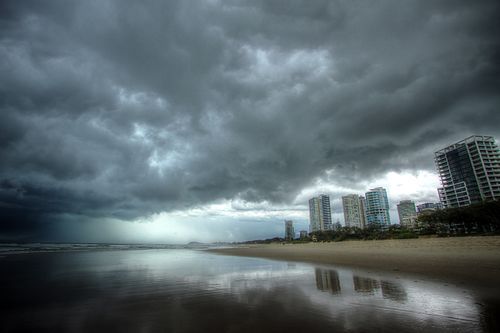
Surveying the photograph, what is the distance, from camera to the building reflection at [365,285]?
40.8 feet

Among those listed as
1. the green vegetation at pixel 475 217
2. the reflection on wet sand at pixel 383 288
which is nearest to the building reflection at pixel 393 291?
the reflection on wet sand at pixel 383 288

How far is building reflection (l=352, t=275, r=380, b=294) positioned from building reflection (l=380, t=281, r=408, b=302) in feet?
1.29

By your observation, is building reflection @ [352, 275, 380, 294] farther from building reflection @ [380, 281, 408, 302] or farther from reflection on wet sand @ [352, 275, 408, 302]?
building reflection @ [380, 281, 408, 302]

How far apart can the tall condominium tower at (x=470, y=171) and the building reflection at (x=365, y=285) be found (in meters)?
162

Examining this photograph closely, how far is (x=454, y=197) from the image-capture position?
15238 centimetres

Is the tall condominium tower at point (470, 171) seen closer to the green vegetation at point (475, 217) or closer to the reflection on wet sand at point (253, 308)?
the green vegetation at point (475, 217)

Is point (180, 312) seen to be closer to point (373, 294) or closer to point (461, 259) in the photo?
point (373, 294)

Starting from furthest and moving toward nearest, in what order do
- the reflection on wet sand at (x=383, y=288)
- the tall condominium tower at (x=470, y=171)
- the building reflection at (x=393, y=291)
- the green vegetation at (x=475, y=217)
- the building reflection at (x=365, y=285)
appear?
1. the tall condominium tower at (x=470, y=171)
2. the green vegetation at (x=475, y=217)
3. the building reflection at (x=365, y=285)
4. the reflection on wet sand at (x=383, y=288)
5. the building reflection at (x=393, y=291)

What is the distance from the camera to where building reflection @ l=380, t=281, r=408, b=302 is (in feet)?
35.0

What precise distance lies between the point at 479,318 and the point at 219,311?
8.67 metres

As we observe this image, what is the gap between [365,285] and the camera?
13656 millimetres

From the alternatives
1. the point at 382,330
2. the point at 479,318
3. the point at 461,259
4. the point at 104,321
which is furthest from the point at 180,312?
the point at 461,259

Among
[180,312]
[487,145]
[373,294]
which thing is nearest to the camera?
[180,312]

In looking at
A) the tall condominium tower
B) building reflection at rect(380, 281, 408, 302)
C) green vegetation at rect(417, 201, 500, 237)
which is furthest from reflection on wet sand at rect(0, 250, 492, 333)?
the tall condominium tower
